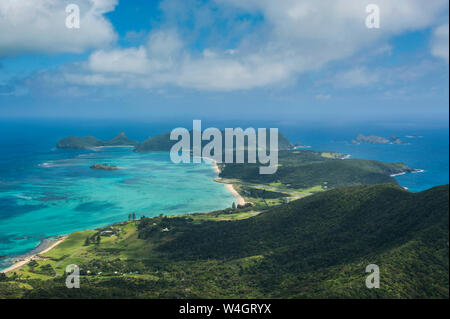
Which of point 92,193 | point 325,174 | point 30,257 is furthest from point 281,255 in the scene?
point 325,174

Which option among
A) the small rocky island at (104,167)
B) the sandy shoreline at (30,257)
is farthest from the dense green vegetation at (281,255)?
the small rocky island at (104,167)

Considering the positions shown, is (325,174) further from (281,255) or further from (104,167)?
(104,167)

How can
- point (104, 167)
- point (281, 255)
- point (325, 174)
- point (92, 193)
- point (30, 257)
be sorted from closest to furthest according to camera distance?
1. point (281, 255)
2. point (30, 257)
3. point (92, 193)
4. point (325, 174)
5. point (104, 167)

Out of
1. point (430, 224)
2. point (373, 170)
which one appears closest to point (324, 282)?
point (430, 224)

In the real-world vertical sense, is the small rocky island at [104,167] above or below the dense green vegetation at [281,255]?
above

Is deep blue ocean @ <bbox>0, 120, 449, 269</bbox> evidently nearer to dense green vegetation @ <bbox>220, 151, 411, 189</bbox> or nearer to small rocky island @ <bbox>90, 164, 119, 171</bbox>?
small rocky island @ <bbox>90, 164, 119, 171</bbox>

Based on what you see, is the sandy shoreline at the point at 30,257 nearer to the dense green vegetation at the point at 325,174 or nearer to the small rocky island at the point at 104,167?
the dense green vegetation at the point at 325,174
